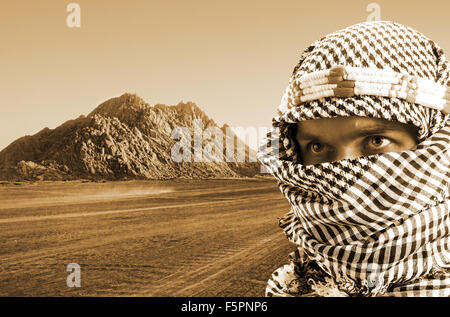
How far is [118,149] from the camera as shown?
59.9 m

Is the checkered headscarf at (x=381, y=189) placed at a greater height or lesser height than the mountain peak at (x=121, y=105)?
lesser

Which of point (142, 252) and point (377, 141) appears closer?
point (377, 141)

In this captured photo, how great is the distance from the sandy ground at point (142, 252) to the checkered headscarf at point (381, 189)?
413 centimetres

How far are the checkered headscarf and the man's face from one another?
0.14 feet

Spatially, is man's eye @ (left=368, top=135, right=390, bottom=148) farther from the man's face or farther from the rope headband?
the rope headband

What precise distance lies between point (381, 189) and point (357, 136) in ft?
0.66

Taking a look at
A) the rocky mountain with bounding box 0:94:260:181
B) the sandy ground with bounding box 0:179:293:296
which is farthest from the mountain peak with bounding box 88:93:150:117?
the sandy ground with bounding box 0:179:293:296

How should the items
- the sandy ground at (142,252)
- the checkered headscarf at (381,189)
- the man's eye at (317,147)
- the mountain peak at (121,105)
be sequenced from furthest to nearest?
the mountain peak at (121,105) < the sandy ground at (142,252) < the man's eye at (317,147) < the checkered headscarf at (381,189)

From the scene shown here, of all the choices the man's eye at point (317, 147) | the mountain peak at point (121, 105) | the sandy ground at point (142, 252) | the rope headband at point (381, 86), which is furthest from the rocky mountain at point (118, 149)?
the rope headband at point (381, 86)

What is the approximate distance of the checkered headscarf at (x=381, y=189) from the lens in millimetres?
1160

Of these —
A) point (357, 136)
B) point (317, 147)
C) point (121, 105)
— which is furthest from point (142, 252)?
point (121, 105)

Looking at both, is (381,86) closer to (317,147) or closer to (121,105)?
(317,147)

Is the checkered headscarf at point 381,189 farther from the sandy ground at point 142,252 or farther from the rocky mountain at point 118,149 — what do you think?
the rocky mountain at point 118,149
